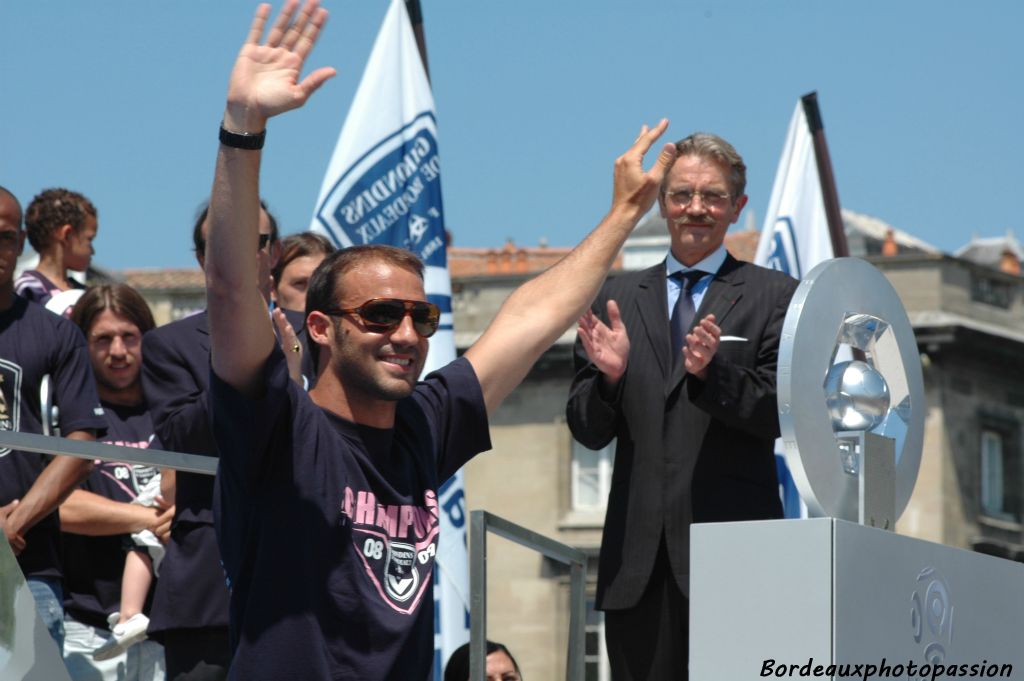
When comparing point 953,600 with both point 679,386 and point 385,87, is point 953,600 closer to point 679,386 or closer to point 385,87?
point 679,386

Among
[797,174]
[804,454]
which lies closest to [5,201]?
[804,454]

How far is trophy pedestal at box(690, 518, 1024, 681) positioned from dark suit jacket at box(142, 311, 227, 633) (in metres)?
2.05

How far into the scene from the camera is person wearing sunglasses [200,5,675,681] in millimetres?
4074

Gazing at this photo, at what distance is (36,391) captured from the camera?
6.22 metres

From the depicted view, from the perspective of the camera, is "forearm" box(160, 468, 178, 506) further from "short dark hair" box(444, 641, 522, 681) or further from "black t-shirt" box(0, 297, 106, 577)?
"short dark hair" box(444, 641, 522, 681)

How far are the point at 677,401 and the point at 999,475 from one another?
1242 inches

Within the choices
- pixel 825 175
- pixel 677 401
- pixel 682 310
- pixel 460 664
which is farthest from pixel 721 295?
pixel 825 175

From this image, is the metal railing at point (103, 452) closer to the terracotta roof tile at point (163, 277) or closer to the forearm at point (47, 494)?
the forearm at point (47, 494)

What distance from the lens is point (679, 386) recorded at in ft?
19.2

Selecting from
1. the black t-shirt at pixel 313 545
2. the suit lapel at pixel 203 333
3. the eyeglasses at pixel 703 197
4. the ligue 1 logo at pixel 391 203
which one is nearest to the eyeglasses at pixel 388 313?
the black t-shirt at pixel 313 545

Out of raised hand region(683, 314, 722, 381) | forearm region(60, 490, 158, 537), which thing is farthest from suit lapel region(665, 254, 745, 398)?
forearm region(60, 490, 158, 537)

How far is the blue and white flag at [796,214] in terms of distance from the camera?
39.5 feet

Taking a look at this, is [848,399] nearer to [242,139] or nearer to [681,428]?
[681,428]

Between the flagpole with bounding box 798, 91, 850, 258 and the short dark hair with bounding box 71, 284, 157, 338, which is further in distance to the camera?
the flagpole with bounding box 798, 91, 850, 258
